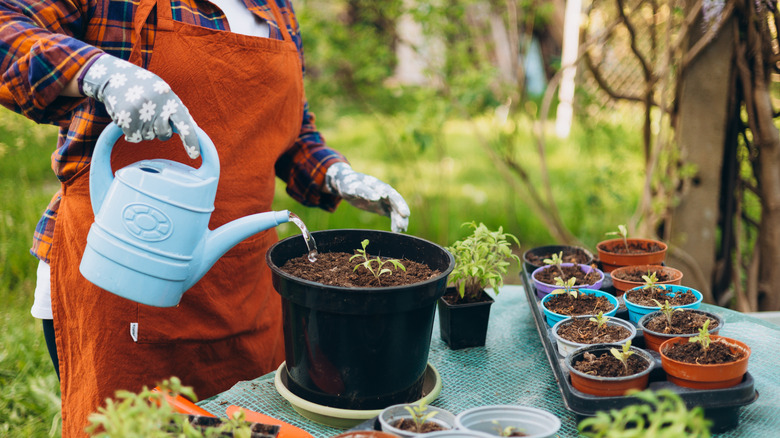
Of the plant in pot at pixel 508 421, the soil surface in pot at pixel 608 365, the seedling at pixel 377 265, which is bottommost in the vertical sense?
the plant in pot at pixel 508 421

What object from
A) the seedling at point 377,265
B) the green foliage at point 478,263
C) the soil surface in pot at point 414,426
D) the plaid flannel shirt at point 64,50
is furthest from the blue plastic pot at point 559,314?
the plaid flannel shirt at point 64,50

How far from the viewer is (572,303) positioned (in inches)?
51.0

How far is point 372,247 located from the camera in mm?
1286

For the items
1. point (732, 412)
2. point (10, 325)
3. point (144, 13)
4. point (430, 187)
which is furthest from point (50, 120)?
point (430, 187)

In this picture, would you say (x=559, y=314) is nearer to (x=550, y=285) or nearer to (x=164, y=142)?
(x=550, y=285)

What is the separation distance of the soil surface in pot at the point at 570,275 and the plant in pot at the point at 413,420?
0.62m

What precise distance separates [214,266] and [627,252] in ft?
3.26

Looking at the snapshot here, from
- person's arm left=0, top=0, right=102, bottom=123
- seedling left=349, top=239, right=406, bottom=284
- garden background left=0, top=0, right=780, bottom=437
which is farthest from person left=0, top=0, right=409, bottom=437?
garden background left=0, top=0, right=780, bottom=437

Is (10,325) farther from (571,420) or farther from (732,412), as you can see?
(732,412)

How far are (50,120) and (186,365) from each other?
0.59 meters

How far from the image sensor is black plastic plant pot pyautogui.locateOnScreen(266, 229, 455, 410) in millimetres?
973

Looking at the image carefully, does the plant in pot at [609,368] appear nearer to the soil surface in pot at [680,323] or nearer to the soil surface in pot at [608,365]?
the soil surface in pot at [608,365]

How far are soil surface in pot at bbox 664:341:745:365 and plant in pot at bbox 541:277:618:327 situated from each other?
0.19 m

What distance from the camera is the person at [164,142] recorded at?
106 cm
